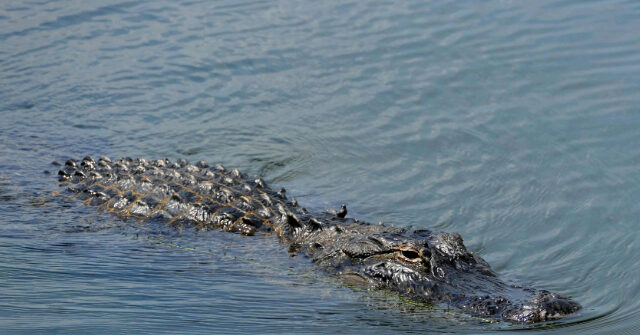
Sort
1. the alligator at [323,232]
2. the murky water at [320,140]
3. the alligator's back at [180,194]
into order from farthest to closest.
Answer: the alligator's back at [180,194]
the alligator at [323,232]
the murky water at [320,140]

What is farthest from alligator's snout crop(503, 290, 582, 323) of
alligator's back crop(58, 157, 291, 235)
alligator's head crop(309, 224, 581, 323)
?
alligator's back crop(58, 157, 291, 235)

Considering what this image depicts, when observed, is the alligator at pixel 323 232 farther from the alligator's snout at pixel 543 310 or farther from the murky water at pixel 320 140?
the murky water at pixel 320 140

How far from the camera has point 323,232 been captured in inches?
323

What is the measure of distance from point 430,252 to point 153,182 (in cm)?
381

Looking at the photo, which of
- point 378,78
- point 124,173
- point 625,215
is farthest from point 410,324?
point 378,78

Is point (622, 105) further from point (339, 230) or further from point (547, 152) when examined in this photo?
point (339, 230)

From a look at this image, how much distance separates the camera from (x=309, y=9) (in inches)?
710

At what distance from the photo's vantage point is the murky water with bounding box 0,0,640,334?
654 centimetres

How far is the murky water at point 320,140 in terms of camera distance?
6.54m

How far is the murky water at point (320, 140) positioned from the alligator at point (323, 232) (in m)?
0.23

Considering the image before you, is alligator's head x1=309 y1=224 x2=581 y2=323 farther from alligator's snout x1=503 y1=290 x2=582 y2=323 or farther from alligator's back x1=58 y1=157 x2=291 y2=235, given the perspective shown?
alligator's back x1=58 y1=157 x2=291 y2=235

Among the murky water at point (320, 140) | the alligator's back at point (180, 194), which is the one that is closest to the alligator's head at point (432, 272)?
the murky water at point (320, 140)

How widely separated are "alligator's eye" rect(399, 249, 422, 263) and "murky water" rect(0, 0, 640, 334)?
536 mm

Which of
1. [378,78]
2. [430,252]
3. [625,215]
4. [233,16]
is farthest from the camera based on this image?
[233,16]
